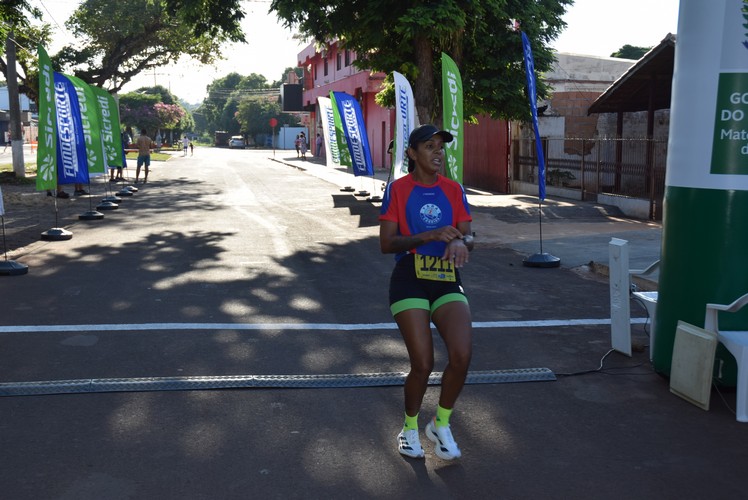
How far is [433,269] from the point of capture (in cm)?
448

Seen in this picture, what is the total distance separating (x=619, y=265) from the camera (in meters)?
6.52

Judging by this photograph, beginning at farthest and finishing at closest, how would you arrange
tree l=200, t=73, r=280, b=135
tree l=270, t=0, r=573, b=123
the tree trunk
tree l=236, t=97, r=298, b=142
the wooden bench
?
tree l=200, t=73, r=280, b=135 < tree l=236, t=97, r=298, b=142 < the tree trunk < tree l=270, t=0, r=573, b=123 < the wooden bench

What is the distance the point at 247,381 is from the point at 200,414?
27.8 inches

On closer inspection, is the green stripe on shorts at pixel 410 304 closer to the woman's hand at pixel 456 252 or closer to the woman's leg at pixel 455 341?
the woman's leg at pixel 455 341

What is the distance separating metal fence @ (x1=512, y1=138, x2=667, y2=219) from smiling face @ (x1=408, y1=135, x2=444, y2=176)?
1308 cm

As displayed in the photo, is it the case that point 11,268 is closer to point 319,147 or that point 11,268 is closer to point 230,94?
point 319,147

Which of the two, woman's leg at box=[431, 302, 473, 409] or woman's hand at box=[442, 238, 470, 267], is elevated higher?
woman's hand at box=[442, 238, 470, 267]

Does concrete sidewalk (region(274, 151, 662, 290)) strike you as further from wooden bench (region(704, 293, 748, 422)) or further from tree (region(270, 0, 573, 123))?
wooden bench (region(704, 293, 748, 422))

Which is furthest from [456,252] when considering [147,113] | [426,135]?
[147,113]

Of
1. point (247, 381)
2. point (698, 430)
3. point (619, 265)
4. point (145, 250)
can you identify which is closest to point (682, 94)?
point (619, 265)

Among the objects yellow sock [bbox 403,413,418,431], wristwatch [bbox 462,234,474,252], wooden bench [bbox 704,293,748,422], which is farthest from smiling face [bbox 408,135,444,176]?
wooden bench [bbox 704,293,748,422]

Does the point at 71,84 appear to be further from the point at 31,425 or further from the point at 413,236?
the point at 413,236

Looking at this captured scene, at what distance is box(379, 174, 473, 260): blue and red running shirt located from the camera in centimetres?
453

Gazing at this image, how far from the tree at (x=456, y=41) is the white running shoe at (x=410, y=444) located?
48.1 ft
